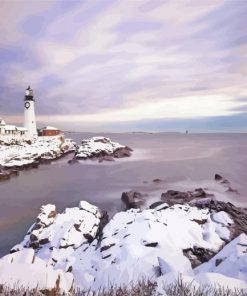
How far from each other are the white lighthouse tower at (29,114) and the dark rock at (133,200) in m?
30.1

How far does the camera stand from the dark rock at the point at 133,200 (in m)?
16.4

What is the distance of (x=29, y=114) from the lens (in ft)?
143

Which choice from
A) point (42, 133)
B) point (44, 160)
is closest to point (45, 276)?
point (44, 160)

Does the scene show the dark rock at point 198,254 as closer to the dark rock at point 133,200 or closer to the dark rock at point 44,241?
the dark rock at point 44,241

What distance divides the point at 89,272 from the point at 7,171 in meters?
21.9

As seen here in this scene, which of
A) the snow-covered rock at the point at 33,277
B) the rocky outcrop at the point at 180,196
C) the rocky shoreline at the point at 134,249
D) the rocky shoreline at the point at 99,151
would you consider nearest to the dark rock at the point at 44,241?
the rocky shoreline at the point at 134,249

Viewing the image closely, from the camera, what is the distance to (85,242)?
10.5 meters

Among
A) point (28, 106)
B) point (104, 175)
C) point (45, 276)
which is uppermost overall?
point (28, 106)

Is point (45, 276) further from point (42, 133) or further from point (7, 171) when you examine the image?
point (42, 133)

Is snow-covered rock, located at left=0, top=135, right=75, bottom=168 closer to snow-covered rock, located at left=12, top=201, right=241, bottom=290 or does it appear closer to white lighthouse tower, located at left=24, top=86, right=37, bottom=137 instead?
white lighthouse tower, located at left=24, top=86, right=37, bottom=137

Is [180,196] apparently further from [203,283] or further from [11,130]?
[11,130]

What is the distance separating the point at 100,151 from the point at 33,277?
120ft

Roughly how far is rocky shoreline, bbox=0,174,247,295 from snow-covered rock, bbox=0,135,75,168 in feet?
65.0

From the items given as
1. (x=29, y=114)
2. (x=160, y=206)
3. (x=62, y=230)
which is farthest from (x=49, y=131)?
(x=62, y=230)
